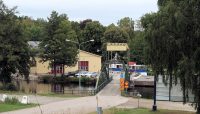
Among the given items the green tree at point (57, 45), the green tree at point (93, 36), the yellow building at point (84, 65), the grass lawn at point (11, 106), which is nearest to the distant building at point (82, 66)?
the yellow building at point (84, 65)

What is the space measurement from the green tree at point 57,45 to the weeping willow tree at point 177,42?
199 ft

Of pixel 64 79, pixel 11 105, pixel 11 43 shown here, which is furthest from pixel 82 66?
pixel 11 105

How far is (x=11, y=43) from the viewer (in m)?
68.8

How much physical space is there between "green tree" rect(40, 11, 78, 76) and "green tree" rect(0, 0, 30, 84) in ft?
66.5

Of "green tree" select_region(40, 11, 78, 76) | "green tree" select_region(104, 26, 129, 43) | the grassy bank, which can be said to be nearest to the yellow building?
the grassy bank

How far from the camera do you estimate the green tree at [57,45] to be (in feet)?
297

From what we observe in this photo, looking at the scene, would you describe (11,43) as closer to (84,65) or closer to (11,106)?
(11,106)

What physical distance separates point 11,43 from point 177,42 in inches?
1778

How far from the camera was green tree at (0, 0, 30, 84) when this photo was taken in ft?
221

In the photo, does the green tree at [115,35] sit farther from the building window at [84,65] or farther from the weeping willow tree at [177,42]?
the weeping willow tree at [177,42]

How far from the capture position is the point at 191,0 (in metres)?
26.4

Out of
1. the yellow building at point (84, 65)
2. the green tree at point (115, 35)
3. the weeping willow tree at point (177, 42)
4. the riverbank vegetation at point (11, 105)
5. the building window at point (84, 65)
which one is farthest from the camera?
the green tree at point (115, 35)

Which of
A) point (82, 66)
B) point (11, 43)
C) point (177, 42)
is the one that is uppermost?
point (11, 43)

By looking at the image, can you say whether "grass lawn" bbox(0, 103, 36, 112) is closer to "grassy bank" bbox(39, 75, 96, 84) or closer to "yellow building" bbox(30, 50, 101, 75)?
"grassy bank" bbox(39, 75, 96, 84)
